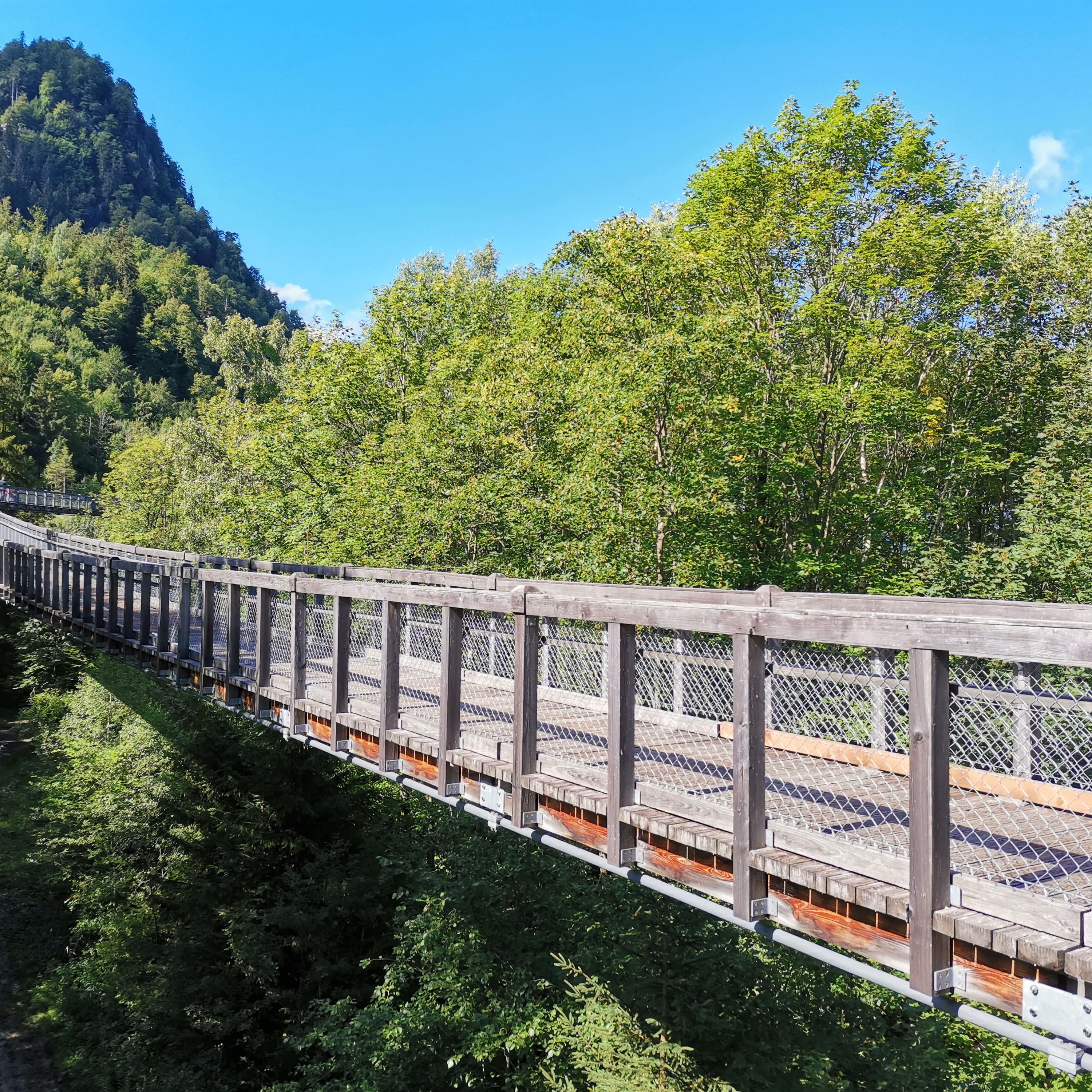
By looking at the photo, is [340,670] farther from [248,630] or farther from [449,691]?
[248,630]

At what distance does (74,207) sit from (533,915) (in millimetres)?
199659

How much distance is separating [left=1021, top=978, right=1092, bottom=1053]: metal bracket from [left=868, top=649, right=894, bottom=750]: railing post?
1236 millimetres

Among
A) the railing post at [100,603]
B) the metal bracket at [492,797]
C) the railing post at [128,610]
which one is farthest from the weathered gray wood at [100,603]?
the metal bracket at [492,797]

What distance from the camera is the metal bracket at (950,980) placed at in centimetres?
293

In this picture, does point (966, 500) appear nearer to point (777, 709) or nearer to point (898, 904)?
point (777, 709)

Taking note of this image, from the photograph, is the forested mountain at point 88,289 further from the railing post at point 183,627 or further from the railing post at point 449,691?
the railing post at point 449,691

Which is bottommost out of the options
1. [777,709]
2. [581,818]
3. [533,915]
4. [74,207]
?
[533,915]

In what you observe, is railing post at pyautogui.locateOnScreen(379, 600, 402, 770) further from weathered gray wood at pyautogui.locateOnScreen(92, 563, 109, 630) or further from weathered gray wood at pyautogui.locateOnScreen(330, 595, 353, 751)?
weathered gray wood at pyautogui.locateOnScreen(92, 563, 109, 630)

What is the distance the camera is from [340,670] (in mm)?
6910

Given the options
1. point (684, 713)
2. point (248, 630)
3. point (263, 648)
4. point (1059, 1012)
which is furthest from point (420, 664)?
point (1059, 1012)

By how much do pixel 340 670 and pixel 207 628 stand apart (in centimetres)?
339

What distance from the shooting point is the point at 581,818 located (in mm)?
4723

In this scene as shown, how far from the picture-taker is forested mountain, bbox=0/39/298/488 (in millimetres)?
72125

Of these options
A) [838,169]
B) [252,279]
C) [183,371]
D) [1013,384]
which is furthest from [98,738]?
[252,279]
